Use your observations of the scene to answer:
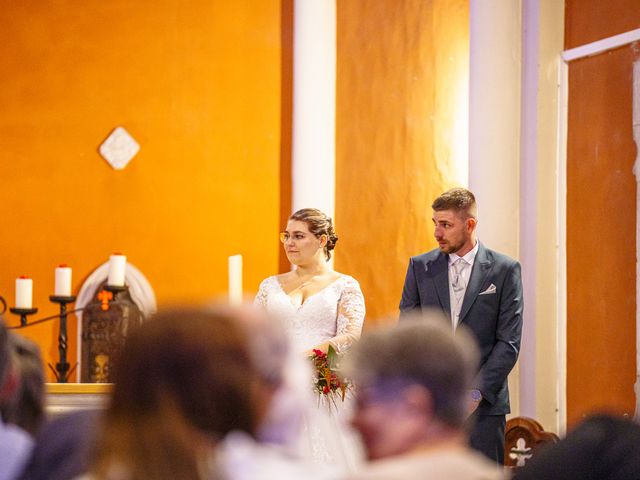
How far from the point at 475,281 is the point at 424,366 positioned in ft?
9.73

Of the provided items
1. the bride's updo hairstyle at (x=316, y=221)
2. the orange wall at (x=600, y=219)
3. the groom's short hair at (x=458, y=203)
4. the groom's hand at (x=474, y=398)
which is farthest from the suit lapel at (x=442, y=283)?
the orange wall at (x=600, y=219)

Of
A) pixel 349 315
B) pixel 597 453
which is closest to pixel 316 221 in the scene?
pixel 349 315

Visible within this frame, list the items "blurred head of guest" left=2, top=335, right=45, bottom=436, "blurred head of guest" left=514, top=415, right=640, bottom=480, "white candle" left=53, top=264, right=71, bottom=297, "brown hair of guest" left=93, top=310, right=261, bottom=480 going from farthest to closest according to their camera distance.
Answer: "white candle" left=53, top=264, right=71, bottom=297
"blurred head of guest" left=2, top=335, right=45, bottom=436
"blurred head of guest" left=514, top=415, right=640, bottom=480
"brown hair of guest" left=93, top=310, right=261, bottom=480

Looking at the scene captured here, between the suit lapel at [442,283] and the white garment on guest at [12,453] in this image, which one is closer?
the white garment on guest at [12,453]

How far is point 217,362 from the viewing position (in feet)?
3.91

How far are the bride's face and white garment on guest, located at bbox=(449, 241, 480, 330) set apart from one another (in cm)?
76

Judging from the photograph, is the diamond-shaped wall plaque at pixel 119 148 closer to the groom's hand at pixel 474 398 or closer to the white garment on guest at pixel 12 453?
the groom's hand at pixel 474 398

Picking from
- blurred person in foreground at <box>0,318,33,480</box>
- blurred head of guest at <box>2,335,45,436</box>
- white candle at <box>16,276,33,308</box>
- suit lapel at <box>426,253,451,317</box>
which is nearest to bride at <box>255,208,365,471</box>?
suit lapel at <box>426,253,451,317</box>

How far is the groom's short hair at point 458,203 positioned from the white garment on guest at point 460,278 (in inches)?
7.7

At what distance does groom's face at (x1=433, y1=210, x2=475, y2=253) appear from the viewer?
14.2 feet

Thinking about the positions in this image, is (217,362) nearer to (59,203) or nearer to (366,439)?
(366,439)

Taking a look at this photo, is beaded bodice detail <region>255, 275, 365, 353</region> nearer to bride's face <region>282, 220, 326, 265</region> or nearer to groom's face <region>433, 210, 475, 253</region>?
bride's face <region>282, 220, 326, 265</region>

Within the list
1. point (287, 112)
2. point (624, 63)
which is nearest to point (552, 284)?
point (624, 63)

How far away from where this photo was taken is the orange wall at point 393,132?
6.48m
